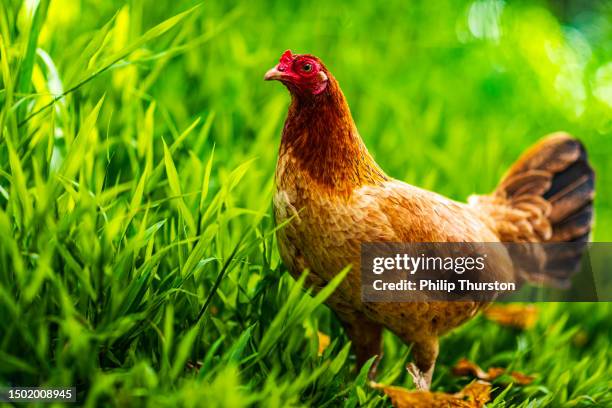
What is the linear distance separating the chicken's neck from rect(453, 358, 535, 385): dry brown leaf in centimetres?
80

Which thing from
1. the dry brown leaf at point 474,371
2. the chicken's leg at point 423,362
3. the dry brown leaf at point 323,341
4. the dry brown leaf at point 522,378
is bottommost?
the dry brown leaf at point 474,371

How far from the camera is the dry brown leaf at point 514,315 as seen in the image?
2.28m

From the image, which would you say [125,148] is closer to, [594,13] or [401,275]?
[401,275]

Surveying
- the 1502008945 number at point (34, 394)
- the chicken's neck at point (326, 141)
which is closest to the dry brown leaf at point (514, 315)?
the chicken's neck at point (326, 141)

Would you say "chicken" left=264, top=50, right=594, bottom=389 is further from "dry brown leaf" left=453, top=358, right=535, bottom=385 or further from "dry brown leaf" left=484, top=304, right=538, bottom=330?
"dry brown leaf" left=484, top=304, right=538, bottom=330

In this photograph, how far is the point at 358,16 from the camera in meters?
3.67

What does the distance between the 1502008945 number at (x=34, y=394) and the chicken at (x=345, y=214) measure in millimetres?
579

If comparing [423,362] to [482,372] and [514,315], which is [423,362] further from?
[514,315]

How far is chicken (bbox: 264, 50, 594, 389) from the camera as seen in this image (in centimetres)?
146

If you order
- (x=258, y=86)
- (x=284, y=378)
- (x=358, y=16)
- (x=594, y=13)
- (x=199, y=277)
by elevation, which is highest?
(x=594, y=13)

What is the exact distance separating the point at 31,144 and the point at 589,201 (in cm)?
182

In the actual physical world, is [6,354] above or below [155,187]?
below

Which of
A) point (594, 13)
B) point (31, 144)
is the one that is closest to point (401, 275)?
point (31, 144)

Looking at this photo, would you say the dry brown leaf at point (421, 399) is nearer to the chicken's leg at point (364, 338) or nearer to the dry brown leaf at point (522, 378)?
the chicken's leg at point (364, 338)
